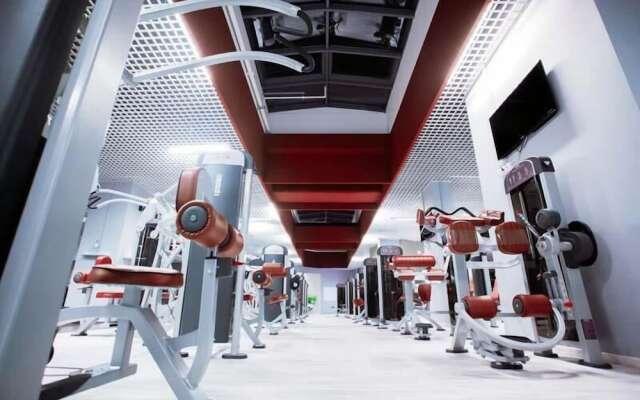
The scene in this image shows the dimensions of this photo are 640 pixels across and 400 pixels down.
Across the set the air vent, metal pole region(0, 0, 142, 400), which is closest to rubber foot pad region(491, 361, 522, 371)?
metal pole region(0, 0, 142, 400)

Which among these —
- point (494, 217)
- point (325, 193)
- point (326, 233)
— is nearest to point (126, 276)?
point (494, 217)

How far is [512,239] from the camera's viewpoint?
227cm

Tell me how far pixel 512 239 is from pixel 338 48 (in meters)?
3.22

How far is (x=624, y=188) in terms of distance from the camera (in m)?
2.03

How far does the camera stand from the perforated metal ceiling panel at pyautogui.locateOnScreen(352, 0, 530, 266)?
2912 millimetres

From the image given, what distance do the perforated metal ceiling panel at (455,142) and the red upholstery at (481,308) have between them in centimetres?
246

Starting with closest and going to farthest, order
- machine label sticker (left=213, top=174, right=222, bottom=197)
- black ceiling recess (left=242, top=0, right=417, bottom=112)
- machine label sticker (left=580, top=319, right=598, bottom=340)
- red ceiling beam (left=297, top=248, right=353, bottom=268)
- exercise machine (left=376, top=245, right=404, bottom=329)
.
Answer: machine label sticker (left=580, top=319, right=598, bottom=340) → machine label sticker (left=213, top=174, right=222, bottom=197) → black ceiling recess (left=242, top=0, right=417, bottom=112) → exercise machine (left=376, top=245, right=404, bottom=329) → red ceiling beam (left=297, top=248, right=353, bottom=268)

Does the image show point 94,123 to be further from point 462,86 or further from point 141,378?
point 462,86

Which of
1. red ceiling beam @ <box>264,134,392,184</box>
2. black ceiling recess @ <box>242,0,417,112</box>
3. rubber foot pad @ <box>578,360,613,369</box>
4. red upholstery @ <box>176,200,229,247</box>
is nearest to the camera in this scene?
red upholstery @ <box>176,200,229,247</box>

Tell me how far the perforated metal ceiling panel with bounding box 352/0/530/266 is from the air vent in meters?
1.35

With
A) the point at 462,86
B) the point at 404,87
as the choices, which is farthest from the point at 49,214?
the point at 404,87

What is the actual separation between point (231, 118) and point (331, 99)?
2.26 m

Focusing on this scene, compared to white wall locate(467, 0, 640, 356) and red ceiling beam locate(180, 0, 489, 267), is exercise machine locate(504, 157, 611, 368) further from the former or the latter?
red ceiling beam locate(180, 0, 489, 267)

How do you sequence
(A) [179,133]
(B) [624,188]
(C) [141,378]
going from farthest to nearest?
1. (A) [179,133]
2. (B) [624,188]
3. (C) [141,378]
